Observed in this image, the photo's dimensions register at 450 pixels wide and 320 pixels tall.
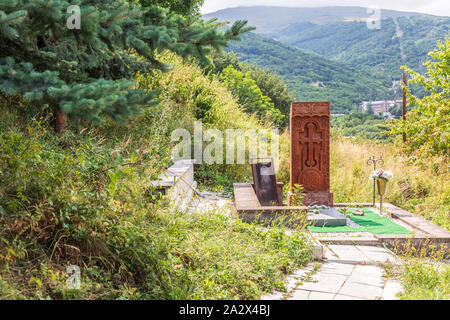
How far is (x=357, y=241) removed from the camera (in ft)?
16.3

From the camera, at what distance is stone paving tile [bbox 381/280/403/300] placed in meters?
3.19

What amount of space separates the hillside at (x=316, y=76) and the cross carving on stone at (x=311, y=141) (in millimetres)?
23735

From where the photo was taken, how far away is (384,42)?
141 feet

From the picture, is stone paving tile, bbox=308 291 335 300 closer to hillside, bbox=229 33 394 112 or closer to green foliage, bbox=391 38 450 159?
green foliage, bbox=391 38 450 159

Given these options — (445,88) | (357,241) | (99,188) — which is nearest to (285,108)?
(445,88)

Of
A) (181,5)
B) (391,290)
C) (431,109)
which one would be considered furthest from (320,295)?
(181,5)

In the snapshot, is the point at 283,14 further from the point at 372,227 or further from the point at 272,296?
the point at 272,296

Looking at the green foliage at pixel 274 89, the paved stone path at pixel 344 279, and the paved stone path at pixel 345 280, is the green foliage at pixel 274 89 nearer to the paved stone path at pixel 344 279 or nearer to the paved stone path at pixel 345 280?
the paved stone path at pixel 344 279

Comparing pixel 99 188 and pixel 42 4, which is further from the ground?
pixel 42 4

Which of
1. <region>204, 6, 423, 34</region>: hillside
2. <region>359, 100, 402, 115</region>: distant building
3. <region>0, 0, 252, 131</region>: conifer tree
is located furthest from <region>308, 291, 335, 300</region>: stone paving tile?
<region>204, 6, 423, 34</region>: hillside

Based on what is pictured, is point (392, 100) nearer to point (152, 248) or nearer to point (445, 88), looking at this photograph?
point (445, 88)

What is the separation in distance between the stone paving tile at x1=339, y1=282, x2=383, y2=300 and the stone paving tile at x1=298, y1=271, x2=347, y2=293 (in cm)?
7
